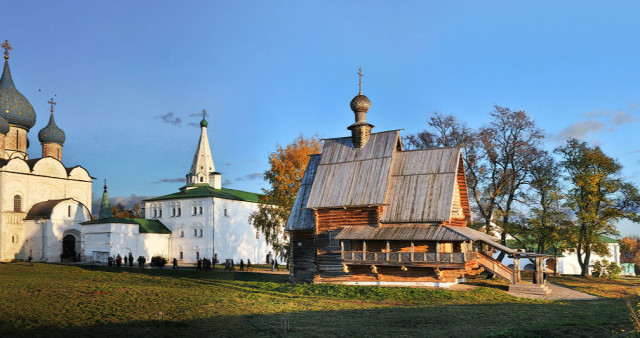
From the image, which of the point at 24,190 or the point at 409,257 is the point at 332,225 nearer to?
the point at 409,257

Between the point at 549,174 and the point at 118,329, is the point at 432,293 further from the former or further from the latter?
the point at 549,174

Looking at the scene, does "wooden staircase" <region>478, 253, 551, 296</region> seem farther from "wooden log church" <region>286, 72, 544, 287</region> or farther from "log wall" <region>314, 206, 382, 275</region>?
"log wall" <region>314, 206, 382, 275</region>

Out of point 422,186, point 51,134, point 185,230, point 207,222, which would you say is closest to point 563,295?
point 422,186

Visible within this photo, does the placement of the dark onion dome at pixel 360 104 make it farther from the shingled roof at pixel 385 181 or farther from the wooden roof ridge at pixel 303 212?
the wooden roof ridge at pixel 303 212

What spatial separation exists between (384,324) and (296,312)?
357 centimetres

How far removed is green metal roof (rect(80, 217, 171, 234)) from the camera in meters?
50.6

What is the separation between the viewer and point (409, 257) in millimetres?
24141

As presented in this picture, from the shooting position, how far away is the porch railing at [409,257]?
913 inches

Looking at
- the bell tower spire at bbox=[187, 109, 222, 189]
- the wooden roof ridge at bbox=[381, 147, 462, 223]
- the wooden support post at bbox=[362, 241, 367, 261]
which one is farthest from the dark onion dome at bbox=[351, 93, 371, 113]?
the bell tower spire at bbox=[187, 109, 222, 189]

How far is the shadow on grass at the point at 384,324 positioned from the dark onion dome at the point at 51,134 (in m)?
52.4

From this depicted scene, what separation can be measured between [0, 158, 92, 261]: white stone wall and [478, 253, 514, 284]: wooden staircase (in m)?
44.0

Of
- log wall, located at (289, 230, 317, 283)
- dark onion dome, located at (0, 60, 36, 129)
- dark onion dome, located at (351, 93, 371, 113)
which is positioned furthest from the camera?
dark onion dome, located at (0, 60, 36, 129)

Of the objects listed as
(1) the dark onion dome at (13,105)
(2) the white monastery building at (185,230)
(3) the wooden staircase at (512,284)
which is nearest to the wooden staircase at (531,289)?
(3) the wooden staircase at (512,284)

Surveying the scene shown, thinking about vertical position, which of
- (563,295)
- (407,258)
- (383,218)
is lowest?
(563,295)
